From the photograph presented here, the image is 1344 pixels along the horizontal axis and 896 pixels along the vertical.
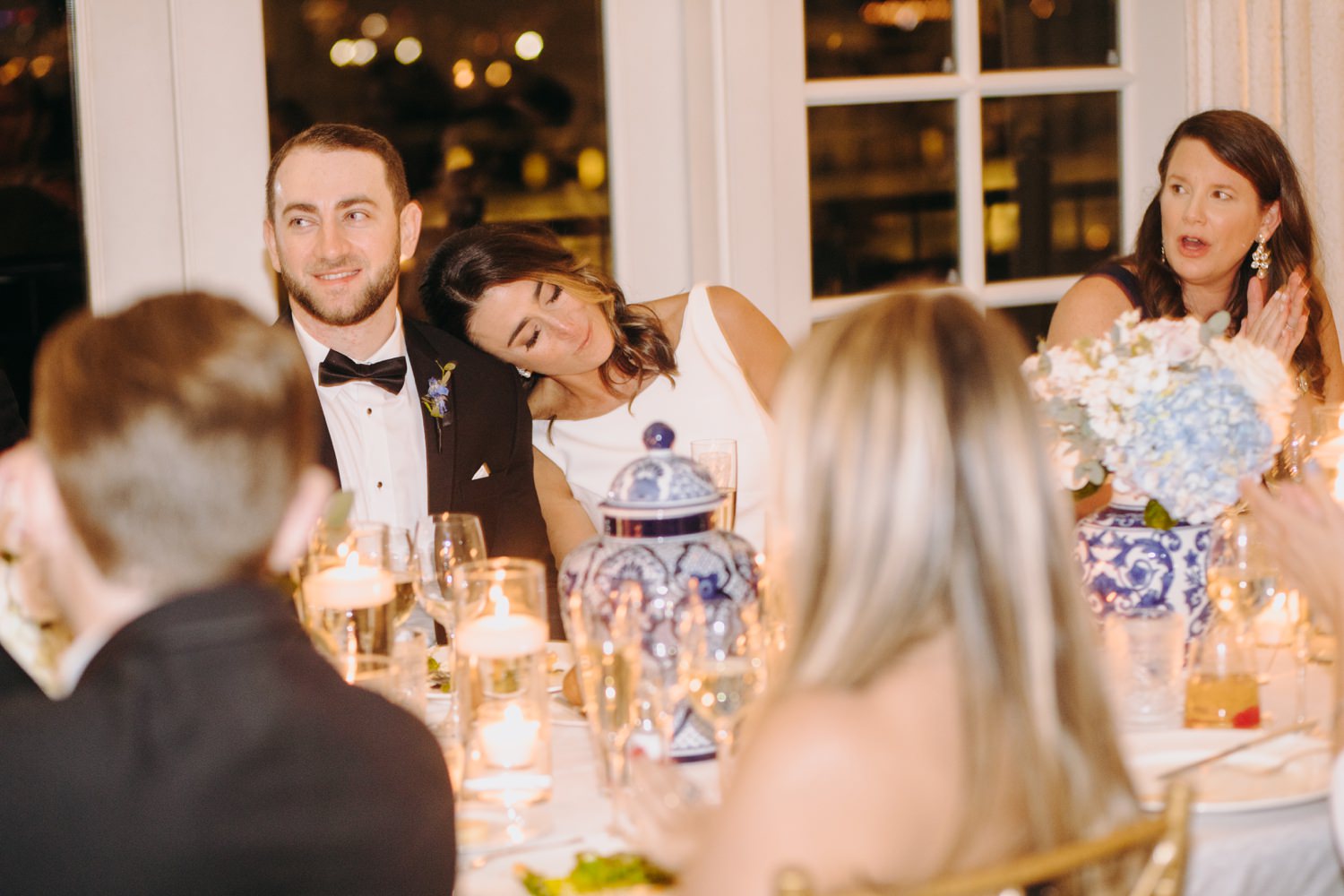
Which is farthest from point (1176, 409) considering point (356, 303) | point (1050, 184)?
point (1050, 184)

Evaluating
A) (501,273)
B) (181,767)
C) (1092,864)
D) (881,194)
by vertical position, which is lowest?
(1092,864)

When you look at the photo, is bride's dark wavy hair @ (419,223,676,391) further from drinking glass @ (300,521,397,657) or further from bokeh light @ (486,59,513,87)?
drinking glass @ (300,521,397,657)

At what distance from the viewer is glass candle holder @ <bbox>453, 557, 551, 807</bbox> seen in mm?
1644

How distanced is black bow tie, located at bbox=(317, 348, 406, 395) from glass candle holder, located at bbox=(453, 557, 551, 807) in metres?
1.23

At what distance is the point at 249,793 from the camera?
1052mm

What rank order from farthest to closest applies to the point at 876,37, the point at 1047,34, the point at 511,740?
the point at 1047,34, the point at 876,37, the point at 511,740

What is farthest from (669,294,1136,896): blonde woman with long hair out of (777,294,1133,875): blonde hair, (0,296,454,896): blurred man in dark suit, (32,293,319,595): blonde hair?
(32,293,319,595): blonde hair

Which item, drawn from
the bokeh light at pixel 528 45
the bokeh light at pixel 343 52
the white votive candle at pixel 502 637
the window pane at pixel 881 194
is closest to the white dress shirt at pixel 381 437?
the bokeh light at pixel 343 52

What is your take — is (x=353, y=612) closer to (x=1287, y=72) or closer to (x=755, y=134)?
(x=755, y=134)

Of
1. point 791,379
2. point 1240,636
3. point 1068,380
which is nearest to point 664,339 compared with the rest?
point 1068,380

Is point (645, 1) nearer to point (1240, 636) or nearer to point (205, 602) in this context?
point (1240, 636)

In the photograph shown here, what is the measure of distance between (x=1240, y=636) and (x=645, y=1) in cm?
227

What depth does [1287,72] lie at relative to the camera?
387 cm

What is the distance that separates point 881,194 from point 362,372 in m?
1.53
